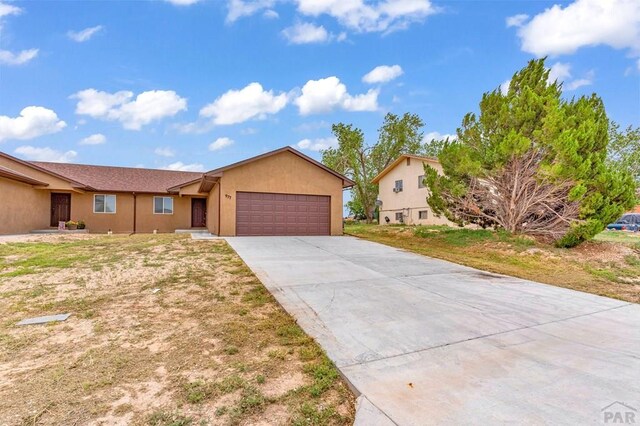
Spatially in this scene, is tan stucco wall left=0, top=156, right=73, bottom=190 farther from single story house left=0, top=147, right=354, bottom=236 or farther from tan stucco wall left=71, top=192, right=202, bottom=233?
tan stucco wall left=71, top=192, right=202, bottom=233

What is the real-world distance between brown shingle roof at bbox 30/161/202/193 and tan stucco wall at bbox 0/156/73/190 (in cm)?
116

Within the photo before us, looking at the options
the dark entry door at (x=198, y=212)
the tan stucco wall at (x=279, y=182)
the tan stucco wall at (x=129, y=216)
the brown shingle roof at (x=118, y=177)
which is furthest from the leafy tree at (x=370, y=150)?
the tan stucco wall at (x=129, y=216)

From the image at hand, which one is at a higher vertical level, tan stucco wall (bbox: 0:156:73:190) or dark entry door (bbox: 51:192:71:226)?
tan stucco wall (bbox: 0:156:73:190)

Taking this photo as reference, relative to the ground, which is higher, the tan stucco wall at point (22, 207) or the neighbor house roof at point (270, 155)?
the neighbor house roof at point (270, 155)

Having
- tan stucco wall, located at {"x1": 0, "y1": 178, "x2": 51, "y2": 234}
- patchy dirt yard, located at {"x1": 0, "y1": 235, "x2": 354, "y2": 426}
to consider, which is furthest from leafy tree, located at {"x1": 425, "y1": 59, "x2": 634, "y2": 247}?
tan stucco wall, located at {"x1": 0, "y1": 178, "x2": 51, "y2": 234}

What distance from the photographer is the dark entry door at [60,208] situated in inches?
730

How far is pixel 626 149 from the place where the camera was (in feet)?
99.9

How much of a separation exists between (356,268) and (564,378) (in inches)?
204

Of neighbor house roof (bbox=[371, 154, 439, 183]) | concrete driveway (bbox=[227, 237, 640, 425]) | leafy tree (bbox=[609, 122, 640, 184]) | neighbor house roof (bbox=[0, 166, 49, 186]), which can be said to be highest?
leafy tree (bbox=[609, 122, 640, 184])

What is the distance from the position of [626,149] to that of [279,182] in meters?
34.7

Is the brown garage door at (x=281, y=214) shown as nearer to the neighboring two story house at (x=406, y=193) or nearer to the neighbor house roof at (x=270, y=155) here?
the neighbor house roof at (x=270, y=155)

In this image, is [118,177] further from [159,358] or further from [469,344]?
[469,344]

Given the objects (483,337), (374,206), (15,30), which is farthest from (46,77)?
(374,206)

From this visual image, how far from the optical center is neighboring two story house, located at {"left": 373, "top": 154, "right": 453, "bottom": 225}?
79.0 ft
